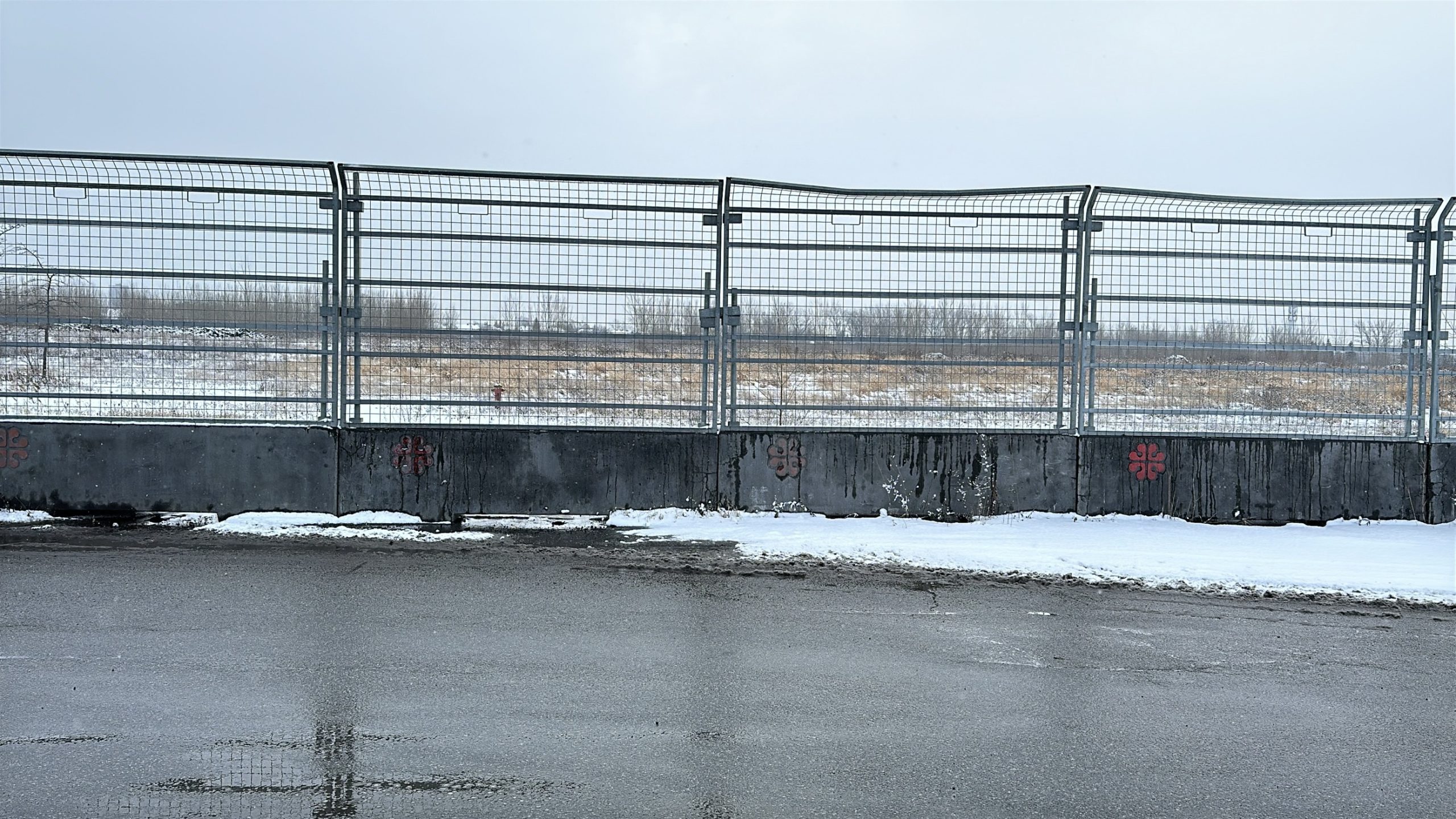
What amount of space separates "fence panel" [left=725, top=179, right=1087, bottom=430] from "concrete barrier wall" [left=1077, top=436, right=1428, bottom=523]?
0.62 meters

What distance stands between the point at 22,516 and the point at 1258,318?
1041 cm

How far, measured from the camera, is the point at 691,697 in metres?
4.78

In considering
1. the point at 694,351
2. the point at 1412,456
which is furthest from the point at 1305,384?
the point at 694,351

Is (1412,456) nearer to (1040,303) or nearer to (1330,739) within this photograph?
(1040,303)

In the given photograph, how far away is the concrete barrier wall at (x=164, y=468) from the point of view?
9320 millimetres

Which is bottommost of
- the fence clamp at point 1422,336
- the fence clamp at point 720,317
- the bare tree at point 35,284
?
the fence clamp at point 1422,336

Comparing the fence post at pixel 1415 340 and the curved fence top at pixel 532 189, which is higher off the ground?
the curved fence top at pixel 532 189

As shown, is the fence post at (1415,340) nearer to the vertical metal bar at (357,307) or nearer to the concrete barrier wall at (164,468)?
the vertical metal bar at (357,307)

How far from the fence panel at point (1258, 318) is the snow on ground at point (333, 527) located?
18.1 feet

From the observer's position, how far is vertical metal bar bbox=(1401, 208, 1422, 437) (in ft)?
32.1

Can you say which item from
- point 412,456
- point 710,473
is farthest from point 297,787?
point 710,473

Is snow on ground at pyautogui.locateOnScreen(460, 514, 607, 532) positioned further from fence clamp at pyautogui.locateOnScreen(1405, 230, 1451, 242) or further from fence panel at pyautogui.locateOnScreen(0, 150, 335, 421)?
fence clamp at pyautogui.locateOnScreen(1405, 230, 1451, 242)

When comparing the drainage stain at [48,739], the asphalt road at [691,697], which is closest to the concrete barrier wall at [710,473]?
the asphalt road at [691,697]

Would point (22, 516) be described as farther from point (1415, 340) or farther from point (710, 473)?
point (1415, 340)
